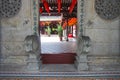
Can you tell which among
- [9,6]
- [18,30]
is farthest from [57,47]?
[9,6]

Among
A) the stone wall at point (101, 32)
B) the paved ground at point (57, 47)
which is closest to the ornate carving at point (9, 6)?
the stone wall at point (101, 32)

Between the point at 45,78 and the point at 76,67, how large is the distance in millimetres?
1242

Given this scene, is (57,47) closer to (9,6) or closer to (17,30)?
(17,30)

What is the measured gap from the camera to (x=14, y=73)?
6148 mm

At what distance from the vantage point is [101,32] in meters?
6.98

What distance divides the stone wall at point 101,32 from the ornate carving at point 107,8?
0.13 metres

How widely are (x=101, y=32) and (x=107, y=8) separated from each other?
0.79 m

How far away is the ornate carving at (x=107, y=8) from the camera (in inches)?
270

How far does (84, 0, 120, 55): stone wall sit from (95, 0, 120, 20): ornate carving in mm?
128

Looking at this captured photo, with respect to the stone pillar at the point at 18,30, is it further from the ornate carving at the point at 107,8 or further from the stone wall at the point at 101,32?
the ornate carving at the point at 107,8

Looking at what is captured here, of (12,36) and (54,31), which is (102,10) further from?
(54,31)

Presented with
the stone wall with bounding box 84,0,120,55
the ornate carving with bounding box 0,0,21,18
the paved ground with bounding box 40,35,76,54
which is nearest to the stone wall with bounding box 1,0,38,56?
the ornate carving with bounding box 0,0,21,18

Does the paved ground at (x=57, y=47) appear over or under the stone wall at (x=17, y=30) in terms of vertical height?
under

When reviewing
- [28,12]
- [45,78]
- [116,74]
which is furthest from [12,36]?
[116,74]
